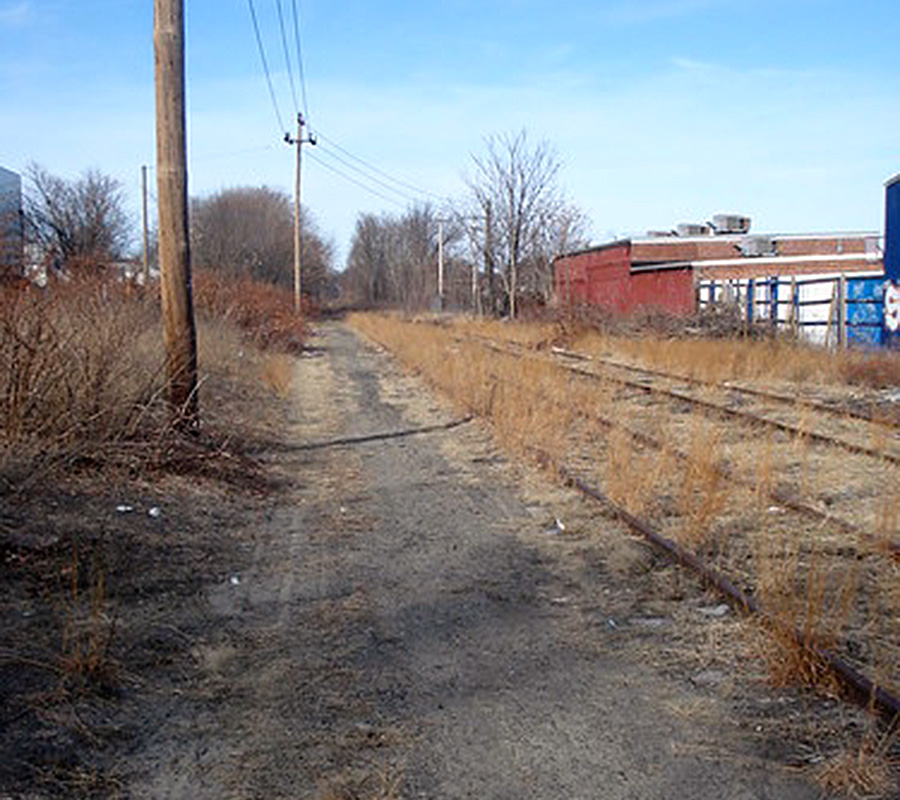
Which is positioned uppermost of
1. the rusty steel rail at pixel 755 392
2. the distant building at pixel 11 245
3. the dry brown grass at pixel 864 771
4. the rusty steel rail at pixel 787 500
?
the distant building at pixel 11 245

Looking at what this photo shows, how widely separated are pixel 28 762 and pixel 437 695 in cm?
176

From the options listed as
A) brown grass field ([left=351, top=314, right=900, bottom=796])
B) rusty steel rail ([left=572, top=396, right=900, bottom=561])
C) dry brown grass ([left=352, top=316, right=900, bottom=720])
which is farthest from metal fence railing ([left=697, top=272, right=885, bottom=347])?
rusty steel rail ([left=572, top=396, right=900, bottom=561])

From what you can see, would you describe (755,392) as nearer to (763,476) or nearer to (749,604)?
(763,476)

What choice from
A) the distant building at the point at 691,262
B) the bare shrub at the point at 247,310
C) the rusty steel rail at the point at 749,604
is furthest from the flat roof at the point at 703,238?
the rusty steel rail at the point at 749,604

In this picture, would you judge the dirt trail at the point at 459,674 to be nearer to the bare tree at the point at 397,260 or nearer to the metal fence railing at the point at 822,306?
the metal fence railing at the point at 822,306

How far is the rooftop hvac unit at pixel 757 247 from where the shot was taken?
2076 inches

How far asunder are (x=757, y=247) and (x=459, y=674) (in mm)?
51925

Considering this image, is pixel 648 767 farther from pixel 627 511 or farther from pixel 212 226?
pixel 212 226

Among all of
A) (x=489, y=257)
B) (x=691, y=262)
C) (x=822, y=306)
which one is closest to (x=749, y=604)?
(x=822, y=306)

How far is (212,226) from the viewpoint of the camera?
3105 inches

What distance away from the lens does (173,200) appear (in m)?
10.3

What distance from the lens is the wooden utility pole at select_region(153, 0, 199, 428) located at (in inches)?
400

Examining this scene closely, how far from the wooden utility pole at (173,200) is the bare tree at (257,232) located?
5704 centimetres

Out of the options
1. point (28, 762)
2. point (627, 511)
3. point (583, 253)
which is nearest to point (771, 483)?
point (627, 511)
